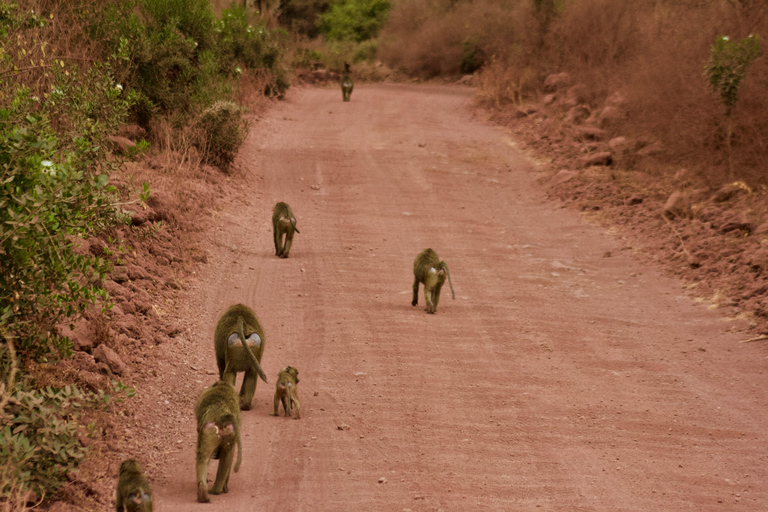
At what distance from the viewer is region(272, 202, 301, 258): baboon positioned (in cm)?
1049

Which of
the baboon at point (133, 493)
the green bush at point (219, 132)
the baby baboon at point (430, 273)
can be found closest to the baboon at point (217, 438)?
the baboon at point (133, 493)

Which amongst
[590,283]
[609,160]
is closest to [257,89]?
[609,160]

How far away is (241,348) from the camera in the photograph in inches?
239

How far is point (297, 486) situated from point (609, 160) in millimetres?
12167

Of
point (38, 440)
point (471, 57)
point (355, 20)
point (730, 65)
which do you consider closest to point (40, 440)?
point (38, 440)

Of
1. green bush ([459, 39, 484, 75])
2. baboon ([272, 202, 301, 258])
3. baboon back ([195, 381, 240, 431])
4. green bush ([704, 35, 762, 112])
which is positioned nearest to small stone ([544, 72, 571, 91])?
green bush ([704, 35, 762, 112])

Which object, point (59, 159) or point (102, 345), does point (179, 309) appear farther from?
point (59, 159)

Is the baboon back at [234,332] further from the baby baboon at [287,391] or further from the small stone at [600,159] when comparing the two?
the small stone at [600,159]

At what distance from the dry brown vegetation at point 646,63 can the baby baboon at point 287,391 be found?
9.18 metres

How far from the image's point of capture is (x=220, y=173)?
14234 mm

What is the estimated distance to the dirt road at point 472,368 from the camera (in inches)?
218

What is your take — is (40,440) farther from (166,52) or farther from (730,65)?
(730,65)

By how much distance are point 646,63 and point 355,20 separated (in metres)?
31.0

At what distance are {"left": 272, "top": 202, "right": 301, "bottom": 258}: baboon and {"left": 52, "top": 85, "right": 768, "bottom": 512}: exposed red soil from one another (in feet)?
1.13
